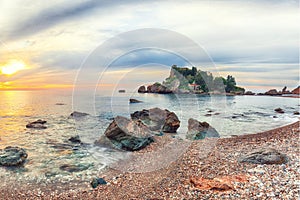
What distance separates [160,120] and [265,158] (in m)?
10.6

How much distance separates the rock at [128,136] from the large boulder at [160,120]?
3794 mm

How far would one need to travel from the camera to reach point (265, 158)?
8828 millimetres

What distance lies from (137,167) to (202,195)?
13.0ft

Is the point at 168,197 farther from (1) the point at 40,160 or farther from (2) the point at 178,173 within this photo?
(1) the point at 40,160

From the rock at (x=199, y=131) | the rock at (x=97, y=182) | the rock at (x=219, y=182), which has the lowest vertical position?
the rock at (x=97, y=182)

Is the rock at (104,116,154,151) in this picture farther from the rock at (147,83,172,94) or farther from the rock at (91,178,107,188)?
the rock at (147,83,172,94)

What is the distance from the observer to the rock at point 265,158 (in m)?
8.70

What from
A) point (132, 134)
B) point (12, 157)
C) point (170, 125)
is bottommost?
point (12, 157)

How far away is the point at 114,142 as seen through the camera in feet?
43.5

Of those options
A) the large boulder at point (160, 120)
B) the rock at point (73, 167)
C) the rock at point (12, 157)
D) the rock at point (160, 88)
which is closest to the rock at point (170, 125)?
the large boulder at point (160, 120)

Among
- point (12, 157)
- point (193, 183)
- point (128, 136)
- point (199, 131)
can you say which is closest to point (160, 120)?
point (199, 131)

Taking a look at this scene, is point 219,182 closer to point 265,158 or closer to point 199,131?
point 265,158

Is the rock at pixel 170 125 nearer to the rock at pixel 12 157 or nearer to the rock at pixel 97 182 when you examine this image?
the rock at pixel 97 182

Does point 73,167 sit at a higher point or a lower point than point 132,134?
lower
